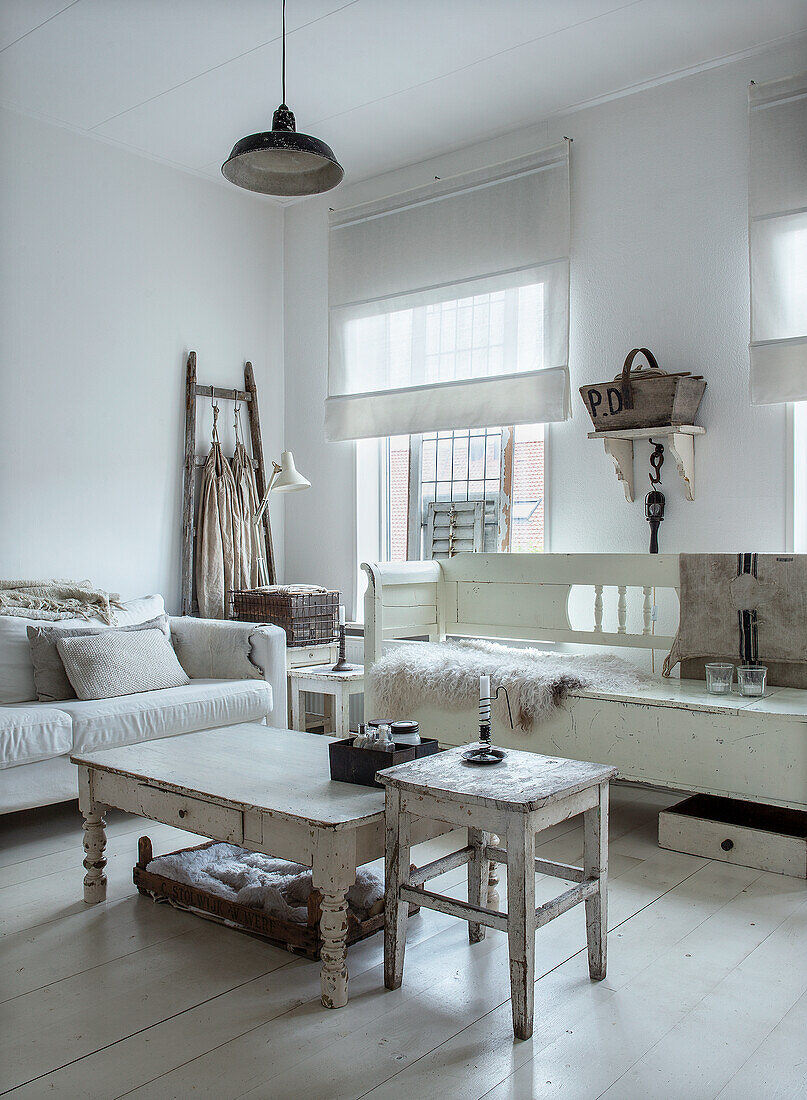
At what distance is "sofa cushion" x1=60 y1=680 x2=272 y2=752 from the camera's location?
3.04 m

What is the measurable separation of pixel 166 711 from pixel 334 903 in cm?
152

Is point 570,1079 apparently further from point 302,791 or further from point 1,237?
point 1,237

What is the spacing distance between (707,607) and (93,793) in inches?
83.2

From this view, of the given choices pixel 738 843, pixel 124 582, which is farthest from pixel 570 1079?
pixel 124 582

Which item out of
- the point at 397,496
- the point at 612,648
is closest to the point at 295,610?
the point at 397,496

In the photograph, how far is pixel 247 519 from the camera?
15.3 feet

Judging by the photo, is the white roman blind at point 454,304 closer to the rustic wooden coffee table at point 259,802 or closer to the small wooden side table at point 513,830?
the rustic wooden coffee table at point 259,802

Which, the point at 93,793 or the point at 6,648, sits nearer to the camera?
the point at 93,793

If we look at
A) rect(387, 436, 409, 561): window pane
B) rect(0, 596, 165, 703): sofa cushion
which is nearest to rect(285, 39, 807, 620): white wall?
rect(387, 436, 409, 561): window pane

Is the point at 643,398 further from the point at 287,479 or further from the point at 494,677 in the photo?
the point at 287,479

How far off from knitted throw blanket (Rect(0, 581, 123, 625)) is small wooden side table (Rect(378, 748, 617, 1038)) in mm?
1980

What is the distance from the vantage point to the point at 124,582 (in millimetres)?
4270

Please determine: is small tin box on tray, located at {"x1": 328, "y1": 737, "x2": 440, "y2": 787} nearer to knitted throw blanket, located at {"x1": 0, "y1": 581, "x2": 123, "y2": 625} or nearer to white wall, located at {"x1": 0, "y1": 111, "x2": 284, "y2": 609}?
knitted throw blanket, located at {"x1": 0, "y1": 581, "x2": 123, "y2": 625}

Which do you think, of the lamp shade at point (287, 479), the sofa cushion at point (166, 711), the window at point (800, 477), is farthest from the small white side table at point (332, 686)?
the window at point (800, 477)
